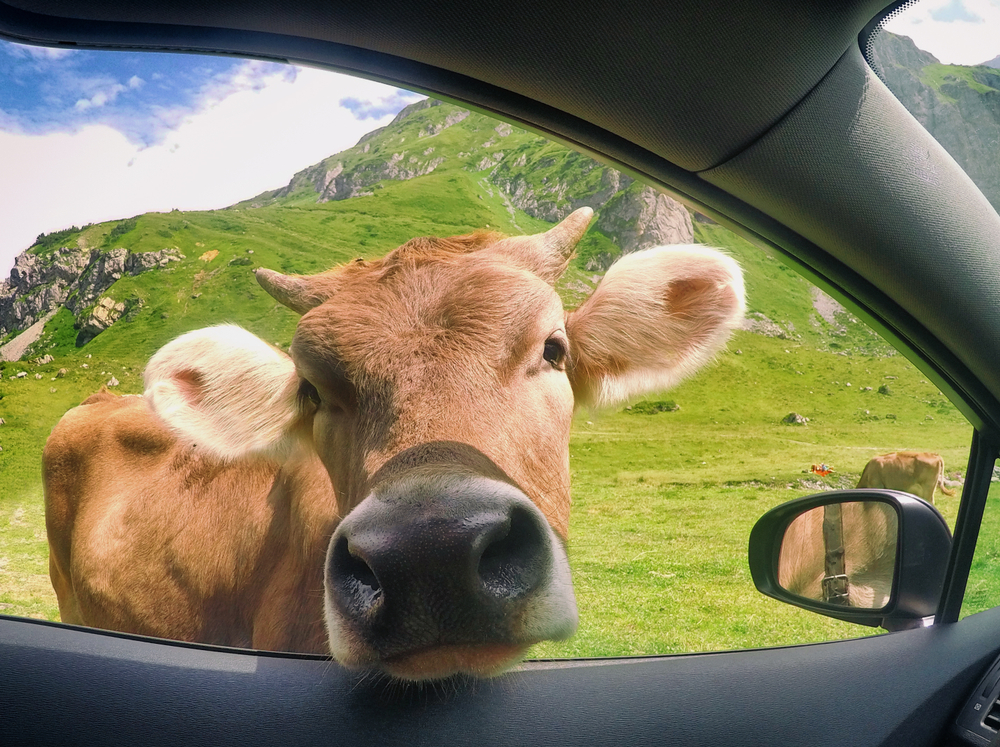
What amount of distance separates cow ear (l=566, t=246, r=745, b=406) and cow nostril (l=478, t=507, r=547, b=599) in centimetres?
113

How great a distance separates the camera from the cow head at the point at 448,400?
133 cm

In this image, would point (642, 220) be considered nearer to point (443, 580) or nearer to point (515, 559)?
point (515, 559)

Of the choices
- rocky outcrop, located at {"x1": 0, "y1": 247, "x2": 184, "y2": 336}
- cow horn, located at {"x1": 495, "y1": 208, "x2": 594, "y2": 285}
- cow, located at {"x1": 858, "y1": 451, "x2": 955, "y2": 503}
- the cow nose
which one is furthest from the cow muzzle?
rocky outcrop, located at {"x1": 0, "y1": 247, "x2": 184, "y2": 336}

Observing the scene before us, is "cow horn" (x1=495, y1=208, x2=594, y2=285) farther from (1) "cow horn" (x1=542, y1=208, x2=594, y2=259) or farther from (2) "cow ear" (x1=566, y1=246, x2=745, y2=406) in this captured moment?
(2) "cow ear" (x1=566, y1=246, x2=745, y2=406)

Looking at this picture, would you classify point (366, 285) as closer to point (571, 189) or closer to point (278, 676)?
point (571, 189)

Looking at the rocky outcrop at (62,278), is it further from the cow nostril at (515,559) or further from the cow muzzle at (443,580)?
the cow nostril at (515,559)

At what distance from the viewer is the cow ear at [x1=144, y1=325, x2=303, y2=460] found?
243 cm

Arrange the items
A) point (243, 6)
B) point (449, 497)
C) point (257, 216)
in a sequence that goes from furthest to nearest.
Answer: point (257, 216) → point (243, 6) → point (449, 497)

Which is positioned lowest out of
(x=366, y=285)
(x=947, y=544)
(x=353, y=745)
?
(x=353, y=745)

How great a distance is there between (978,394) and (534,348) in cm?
115

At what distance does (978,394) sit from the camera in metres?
1.66

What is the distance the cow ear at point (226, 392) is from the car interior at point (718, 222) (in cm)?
80

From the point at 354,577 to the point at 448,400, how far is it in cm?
52

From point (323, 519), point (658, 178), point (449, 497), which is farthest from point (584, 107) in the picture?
point (323, 519)
